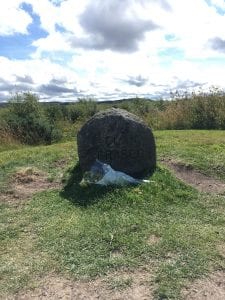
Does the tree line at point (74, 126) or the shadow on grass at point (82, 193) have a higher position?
the tree line at point (74, 126)

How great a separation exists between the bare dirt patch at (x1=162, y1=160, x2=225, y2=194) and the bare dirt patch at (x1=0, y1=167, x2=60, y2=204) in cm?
219

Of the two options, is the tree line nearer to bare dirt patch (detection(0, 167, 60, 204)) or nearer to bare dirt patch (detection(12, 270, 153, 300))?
bare dirt patch (detection(0, 167, 60, 204))

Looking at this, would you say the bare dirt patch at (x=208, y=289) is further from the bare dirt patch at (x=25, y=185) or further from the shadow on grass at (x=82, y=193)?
the bare dirt patch at (x=25, y=185)

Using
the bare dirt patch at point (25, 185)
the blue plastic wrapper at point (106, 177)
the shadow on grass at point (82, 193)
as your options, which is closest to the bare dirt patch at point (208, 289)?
the shadow on grass at point (82, 193)

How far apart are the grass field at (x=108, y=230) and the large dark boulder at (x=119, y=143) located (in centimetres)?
34

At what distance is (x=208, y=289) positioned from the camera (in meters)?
4.61

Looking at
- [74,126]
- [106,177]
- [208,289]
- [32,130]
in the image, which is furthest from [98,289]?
[74,126]

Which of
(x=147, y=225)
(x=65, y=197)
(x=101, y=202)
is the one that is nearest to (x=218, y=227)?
(x=147, y=225)

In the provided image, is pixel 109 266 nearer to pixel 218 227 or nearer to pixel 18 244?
pixel 18 244

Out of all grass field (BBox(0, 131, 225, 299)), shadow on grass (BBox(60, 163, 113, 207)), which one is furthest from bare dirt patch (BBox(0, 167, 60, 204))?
shadow on grass (BBox(60, 163, 113, 207))

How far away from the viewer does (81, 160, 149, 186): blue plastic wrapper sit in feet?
24.1

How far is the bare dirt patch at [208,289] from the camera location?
4461 millimetres

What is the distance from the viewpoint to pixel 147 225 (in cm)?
607

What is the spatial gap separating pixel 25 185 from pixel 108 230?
2542 mm
